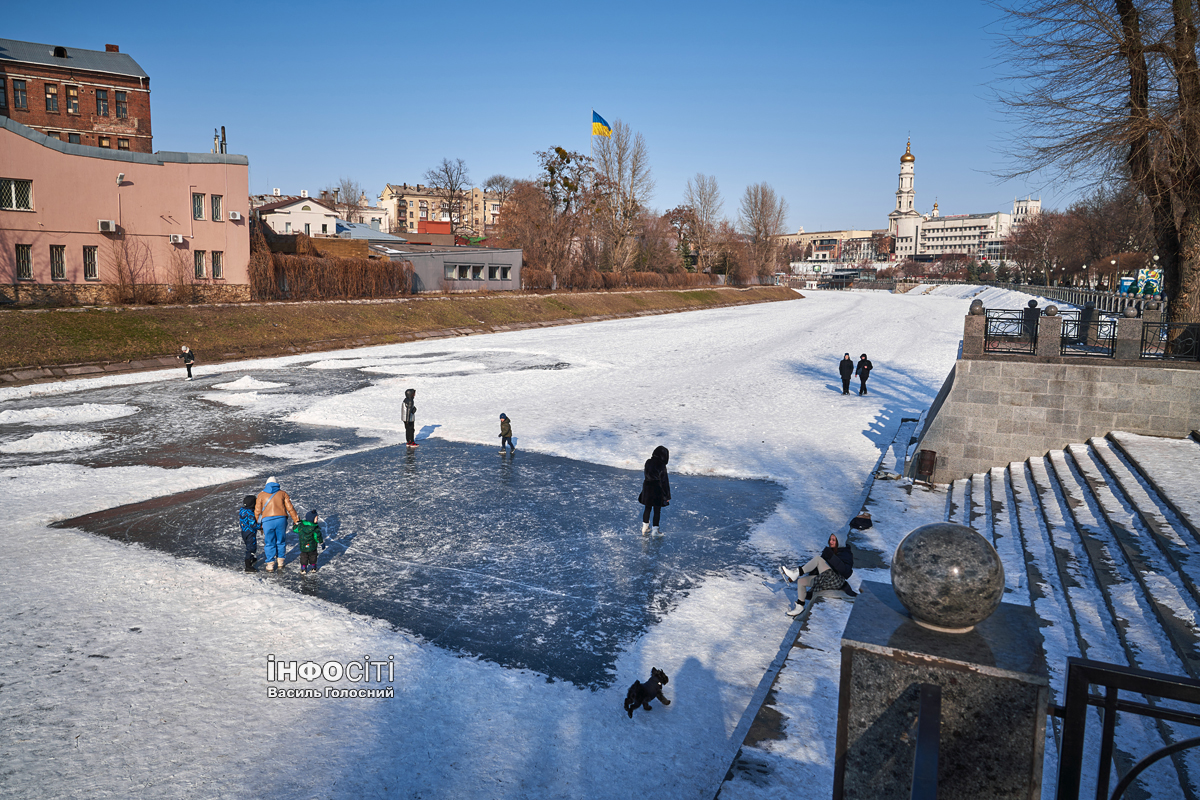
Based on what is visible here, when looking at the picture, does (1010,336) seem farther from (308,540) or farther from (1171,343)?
(308,540)

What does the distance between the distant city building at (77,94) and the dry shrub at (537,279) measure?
30.8 metres

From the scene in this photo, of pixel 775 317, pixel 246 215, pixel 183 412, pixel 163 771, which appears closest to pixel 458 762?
pixel 163 771

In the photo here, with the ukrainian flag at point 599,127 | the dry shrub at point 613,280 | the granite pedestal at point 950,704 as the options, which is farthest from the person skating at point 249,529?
the ukrainian flag at point 599,127

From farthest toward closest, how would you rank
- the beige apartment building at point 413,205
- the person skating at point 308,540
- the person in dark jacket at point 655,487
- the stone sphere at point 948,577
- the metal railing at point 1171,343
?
the beige apartment building at point 413,205 < the metal railing at point 1171,343 < the person in dark jacket at point 655,487 < the person skating at point 308,540 < the stone sphere at point 948,577

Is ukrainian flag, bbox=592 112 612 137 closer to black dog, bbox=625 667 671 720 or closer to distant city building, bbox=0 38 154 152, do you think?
distant city building, bbox=0 38 154 152

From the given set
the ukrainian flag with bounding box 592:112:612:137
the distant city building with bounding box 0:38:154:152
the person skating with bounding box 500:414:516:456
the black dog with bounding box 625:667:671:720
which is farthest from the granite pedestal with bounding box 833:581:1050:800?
the ukrainian flag with bounding box 592:112:612:137

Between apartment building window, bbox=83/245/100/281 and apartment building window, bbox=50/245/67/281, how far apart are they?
2.57 ft

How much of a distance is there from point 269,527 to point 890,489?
11438 mm

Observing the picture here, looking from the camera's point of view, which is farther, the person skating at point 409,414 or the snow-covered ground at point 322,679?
the person skating at point 409,414

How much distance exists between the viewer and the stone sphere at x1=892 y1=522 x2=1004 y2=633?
3348 millimetres

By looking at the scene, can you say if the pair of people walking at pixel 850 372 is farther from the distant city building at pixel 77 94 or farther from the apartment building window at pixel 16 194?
the distant city building at pixel 77 94

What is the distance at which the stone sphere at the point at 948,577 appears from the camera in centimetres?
335

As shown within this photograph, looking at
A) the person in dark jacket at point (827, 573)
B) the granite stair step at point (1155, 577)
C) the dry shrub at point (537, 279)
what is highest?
the dry shrub at point (537, 279)

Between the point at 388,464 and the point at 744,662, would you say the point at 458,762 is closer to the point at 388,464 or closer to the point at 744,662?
the point at 744,662
